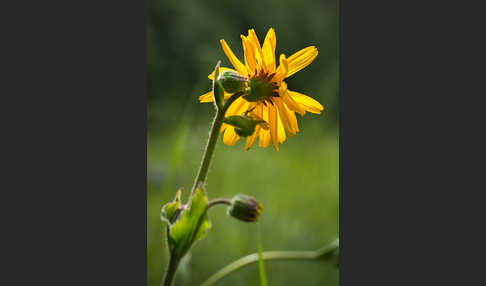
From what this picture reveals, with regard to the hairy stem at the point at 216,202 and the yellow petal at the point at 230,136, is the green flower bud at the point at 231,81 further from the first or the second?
the hairy stem at the point at 216,202

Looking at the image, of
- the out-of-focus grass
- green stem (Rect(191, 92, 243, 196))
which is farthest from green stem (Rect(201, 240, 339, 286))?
green stem (Rect(191, 92, 243, 196))

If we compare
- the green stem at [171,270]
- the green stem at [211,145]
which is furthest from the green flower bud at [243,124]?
the green stem at [171,270]

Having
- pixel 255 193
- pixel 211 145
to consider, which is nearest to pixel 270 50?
pixel 211 145

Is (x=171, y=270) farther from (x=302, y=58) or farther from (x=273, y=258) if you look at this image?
(x=302, y=58)

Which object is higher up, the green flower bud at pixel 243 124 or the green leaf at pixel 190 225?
the green flower bud at pixel 243 124

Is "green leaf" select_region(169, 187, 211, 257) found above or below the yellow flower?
below

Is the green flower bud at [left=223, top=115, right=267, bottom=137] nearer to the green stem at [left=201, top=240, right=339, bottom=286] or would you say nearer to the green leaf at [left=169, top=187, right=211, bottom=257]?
the green leaf at [left=169, top=187, right=211, bottom=257]
